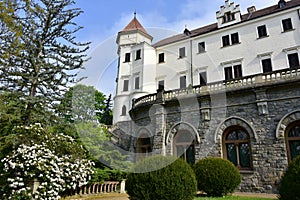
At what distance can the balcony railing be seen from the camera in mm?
11680

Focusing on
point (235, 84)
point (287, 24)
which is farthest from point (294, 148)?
point (287, 24)

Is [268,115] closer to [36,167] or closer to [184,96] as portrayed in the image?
[184,96]

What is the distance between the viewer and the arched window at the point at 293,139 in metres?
11.0

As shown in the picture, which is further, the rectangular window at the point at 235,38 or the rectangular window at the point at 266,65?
the rectangular window at the point at 235,38

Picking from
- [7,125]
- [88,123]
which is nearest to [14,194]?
[7,125]

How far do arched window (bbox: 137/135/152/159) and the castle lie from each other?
0.25 feet

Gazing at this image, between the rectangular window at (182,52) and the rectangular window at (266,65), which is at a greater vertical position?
the rectangular window at (182,52)

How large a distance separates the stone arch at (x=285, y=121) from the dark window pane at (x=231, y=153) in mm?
2320

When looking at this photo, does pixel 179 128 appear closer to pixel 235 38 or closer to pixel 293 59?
pixel 293 59

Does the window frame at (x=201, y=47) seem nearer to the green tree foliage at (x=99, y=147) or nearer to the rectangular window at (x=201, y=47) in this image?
the rectangular window at (x=201, y=47)

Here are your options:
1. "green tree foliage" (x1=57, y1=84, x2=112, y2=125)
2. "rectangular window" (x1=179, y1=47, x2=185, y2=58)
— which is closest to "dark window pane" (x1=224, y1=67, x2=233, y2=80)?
"rectangular window" (x1=179, y1=47, x2=185, y2=58)

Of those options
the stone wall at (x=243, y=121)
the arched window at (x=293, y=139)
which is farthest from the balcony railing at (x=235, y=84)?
the arched window at (x=293, y=139)

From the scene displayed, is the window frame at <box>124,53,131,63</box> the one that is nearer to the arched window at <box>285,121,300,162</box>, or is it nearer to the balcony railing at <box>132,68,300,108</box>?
the balcony railing at <box>132,68,300,108</box>

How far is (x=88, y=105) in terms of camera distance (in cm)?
1433
